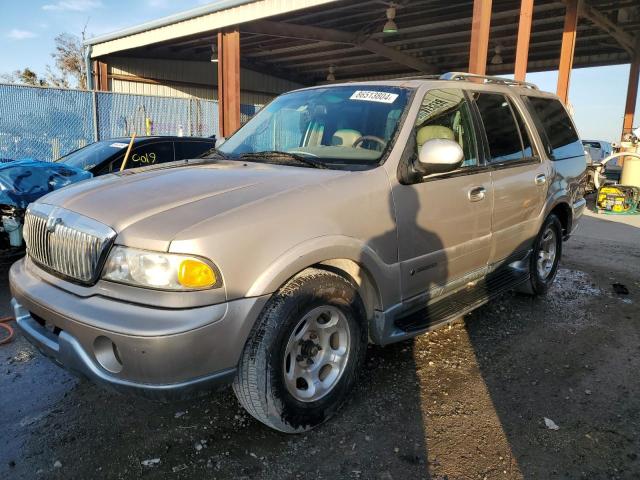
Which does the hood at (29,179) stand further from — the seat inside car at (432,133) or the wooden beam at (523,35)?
the wooden beam at (523,35)

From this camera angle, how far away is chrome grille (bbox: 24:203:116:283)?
2.36 m

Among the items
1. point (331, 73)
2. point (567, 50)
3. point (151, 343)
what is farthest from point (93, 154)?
point (331, 73)

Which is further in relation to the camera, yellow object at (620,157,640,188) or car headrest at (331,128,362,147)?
yellow object at (620,157,640,188)

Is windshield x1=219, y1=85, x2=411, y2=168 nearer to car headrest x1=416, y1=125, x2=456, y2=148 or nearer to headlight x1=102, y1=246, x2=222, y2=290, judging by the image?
car headrest x1=416, y1=125, x2=456, y2=148

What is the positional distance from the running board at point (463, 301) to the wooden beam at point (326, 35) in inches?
488

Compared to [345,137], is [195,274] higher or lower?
lower

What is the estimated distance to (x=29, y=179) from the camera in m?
5.22

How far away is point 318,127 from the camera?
358cm

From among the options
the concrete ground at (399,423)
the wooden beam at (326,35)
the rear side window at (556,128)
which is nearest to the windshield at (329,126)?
the concrete ground at (399,423)

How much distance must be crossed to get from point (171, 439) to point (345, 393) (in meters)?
0.97

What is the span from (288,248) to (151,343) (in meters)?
0.75

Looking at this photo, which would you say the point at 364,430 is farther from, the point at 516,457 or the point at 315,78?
the point at 315,78

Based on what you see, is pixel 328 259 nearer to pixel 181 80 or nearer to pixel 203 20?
pixel 203 20

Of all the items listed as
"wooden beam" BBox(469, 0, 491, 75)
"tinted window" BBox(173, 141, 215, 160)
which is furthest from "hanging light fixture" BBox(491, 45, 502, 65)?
"tinted window" BBox(173, 141, 215, 160)
